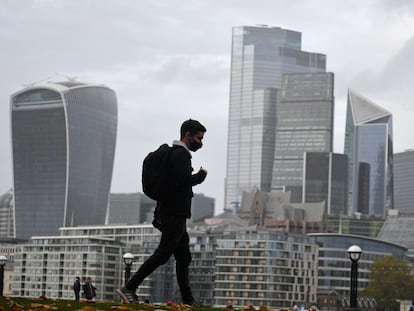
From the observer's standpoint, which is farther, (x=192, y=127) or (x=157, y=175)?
(x=192, y=127)

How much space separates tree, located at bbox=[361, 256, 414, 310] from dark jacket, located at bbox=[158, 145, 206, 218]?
16598 centimetres

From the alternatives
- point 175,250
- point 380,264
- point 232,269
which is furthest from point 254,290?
point 175,250

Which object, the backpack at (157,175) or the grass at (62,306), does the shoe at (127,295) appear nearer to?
the grass at (62,306)

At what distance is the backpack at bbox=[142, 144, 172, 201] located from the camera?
19.1 metres

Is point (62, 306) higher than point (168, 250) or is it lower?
lower

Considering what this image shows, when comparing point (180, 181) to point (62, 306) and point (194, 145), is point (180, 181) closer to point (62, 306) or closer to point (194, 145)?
point (194, 145)

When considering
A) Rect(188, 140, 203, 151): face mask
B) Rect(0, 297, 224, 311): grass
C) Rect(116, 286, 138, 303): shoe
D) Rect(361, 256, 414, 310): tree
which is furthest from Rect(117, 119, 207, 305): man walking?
Rect(361, 256, 414, 310): tree

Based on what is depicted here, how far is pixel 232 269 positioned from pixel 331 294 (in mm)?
17843

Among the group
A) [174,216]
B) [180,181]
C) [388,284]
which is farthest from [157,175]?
[388,284]

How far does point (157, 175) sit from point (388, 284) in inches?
6631

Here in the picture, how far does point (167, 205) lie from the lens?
62.8 feet

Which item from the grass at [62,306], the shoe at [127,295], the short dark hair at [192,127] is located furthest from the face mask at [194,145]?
the grass at [62,306]

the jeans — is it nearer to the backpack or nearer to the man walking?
the man walking

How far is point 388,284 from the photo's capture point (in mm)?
183750
